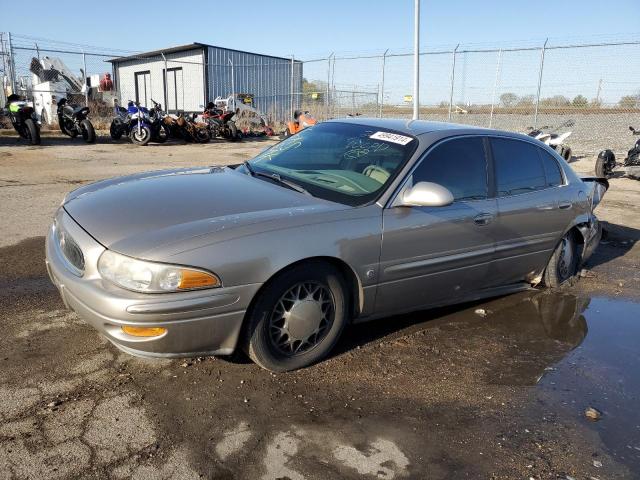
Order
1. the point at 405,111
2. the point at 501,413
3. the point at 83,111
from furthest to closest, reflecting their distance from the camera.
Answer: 1. the point at 405,111
2. the point at 83,111
3. the point at 501,413

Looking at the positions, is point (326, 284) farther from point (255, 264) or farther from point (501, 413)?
point (501, 413)

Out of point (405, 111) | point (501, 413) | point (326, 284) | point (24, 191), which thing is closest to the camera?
point (501, 413)

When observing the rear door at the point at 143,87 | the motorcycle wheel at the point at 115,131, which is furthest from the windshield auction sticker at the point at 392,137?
the rear door at the point at 143,87

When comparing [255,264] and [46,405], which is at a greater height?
[255,264]

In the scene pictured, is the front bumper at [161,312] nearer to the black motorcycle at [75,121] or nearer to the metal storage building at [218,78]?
the black motorcycle at [75,121]

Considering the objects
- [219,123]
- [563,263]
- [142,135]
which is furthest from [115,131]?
[563,263]

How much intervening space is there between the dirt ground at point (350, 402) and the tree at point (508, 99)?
14.2 m

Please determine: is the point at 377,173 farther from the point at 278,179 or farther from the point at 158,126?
the point at 158,126

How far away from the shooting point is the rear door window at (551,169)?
4887 mm

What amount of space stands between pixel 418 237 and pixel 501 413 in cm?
123

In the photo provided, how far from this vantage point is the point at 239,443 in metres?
2.68

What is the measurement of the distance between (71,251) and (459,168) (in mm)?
2784

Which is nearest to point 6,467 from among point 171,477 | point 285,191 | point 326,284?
point 171,477

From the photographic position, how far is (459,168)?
412 cm
